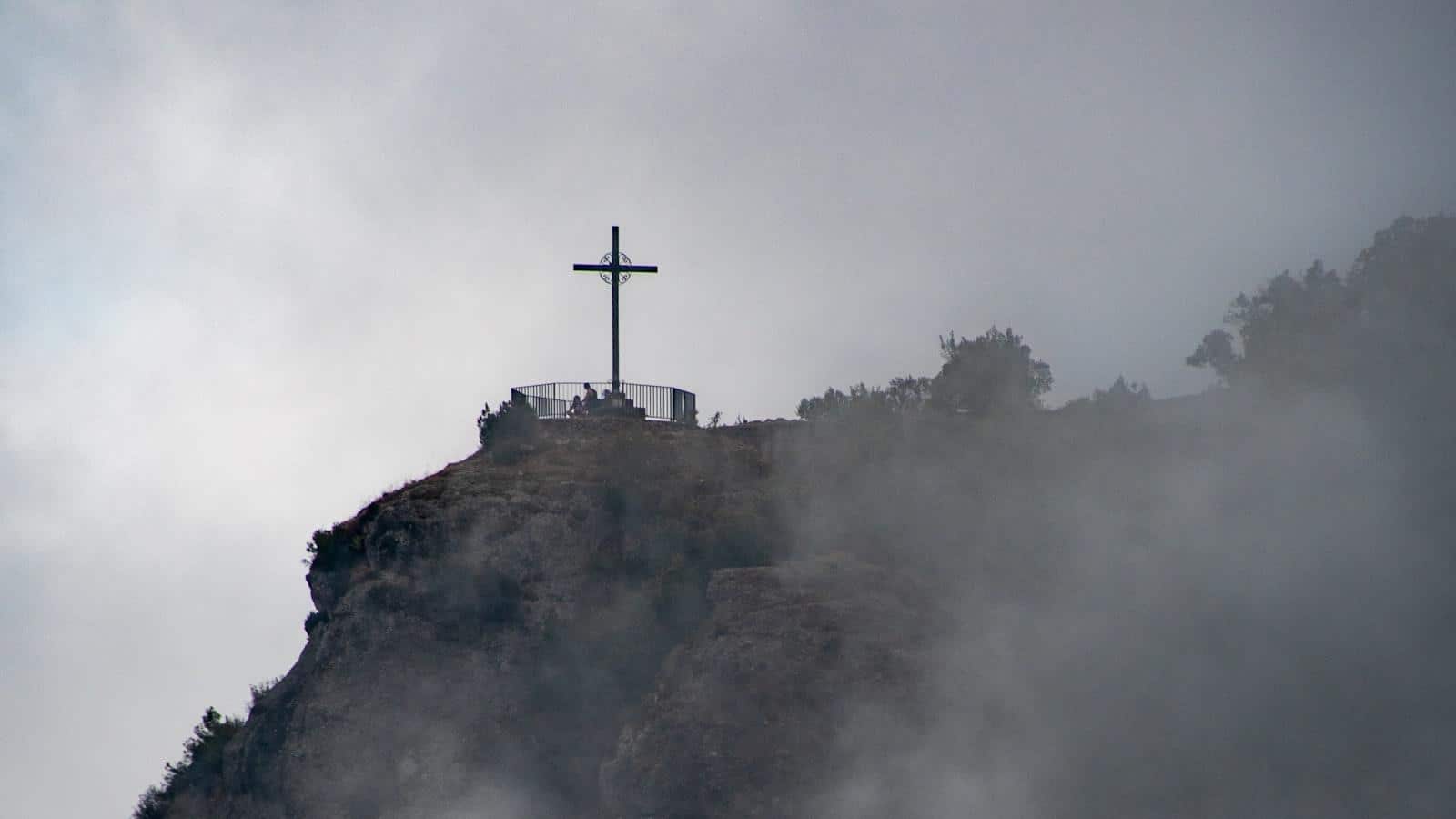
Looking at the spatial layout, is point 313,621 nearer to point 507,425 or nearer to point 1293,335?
point 507,425

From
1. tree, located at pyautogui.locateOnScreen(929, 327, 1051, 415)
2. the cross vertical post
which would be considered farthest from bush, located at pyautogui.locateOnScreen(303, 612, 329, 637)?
tree, located at pyautogui.locateOnScreen(929, 327, 1051, 415)

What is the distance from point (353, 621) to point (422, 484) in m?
3.87

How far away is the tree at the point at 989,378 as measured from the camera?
140ft

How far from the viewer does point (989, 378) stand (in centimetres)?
4350

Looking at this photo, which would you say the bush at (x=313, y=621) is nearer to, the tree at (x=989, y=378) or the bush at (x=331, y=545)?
the bush at (x=331, y=545)

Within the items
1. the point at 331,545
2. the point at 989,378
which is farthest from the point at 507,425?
the point at 989,378

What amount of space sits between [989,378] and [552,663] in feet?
53.8

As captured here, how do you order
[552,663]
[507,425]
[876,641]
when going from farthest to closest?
[507,425] < [552,663] < [876,641]

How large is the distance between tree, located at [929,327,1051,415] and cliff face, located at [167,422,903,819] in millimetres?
9163

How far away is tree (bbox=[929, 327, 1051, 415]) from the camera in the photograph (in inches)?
1676

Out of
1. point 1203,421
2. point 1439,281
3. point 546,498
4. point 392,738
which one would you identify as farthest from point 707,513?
point 1439,281

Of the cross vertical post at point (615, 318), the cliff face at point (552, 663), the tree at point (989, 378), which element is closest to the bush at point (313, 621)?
the cliff face at point (552, 663)

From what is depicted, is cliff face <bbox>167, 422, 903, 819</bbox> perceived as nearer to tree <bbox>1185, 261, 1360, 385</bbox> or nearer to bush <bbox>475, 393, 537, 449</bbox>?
bush <bbox>475, 393, 537, 449</bbox>

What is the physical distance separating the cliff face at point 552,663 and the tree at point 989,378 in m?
9.16
